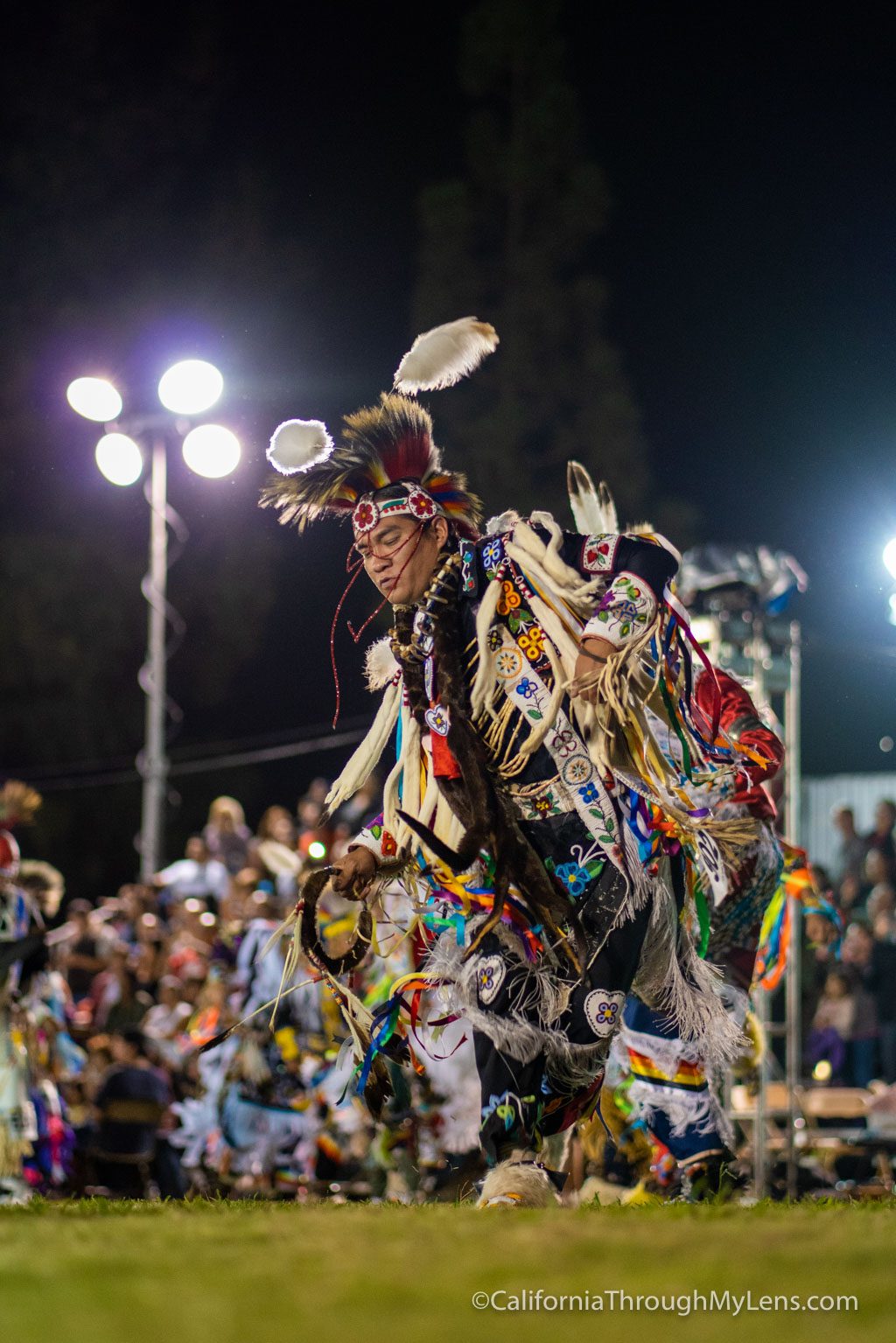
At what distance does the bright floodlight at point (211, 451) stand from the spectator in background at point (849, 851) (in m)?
5.01

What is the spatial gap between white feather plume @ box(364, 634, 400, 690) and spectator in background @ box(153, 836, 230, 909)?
6.45 meters

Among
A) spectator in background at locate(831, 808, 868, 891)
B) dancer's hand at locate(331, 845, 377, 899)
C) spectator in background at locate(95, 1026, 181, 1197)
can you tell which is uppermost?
spectator in background at locate(831, 808, 868, 891)

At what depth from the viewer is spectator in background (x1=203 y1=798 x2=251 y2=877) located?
33.6ft

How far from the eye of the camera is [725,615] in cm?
726

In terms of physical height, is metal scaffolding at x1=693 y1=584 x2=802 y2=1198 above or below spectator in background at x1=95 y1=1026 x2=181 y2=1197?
above

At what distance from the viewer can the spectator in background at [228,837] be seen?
1025cm

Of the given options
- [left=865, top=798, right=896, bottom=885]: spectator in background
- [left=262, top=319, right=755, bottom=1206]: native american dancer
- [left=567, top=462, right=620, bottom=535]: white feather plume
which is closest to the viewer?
[left=262, top=319, right=755, bottom=1206]: native american dancer

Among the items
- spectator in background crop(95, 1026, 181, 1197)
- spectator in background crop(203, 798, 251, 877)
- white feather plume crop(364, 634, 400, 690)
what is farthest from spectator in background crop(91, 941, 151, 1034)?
white feather plume crop(364, 634, 400, 690)

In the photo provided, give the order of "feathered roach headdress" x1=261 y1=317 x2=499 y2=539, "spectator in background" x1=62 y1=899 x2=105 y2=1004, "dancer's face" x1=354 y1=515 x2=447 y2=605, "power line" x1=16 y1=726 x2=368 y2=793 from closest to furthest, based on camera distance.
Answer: "dancer's face" x1=354 y1=515 x2=447 y2=605 < "feathered roach headdress" x1=261 y1=317 x2=499 y2=539 < "spectator in background" x1=62 y1=899 x2=105 y2=1004 < "power line" x1=16 y1=726 x2=368 y2=793

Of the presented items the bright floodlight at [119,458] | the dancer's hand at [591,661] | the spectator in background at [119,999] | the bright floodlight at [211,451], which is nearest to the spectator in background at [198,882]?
the spectator in background at [119,999]

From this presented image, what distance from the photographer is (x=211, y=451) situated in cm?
583

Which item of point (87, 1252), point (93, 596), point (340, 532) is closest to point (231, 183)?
point (93, 596)

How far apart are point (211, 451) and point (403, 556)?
7.96 feet

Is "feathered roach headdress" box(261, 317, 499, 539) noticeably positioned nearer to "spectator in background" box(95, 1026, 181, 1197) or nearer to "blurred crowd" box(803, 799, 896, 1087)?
"spectator in background" box(95, 1026, 181, 1197)
